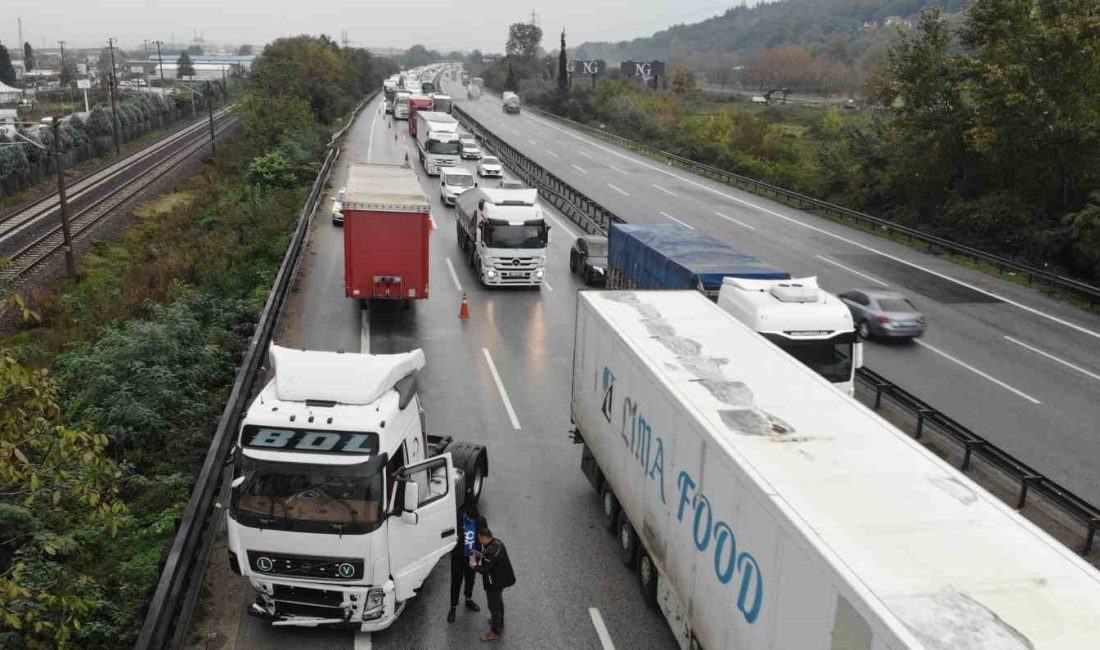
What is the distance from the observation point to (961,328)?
26.0 m

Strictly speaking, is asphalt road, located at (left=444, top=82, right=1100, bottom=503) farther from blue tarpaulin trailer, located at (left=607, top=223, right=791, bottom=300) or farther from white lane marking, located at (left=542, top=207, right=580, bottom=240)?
blue tarpaulin trailer, located at (left=607, top=223, right=791, bottom=300)

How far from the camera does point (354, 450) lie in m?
9.89

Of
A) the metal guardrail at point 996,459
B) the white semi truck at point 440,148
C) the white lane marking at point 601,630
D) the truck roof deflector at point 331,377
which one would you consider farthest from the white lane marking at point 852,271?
the white semi truck at point 440,148

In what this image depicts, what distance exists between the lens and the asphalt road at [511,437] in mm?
10917

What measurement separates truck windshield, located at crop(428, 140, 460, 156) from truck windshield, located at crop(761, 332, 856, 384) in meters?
41.2

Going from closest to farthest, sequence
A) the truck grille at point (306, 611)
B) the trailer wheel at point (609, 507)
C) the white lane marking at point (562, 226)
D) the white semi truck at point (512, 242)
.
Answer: the truck grille at point (306, 611)
the trailer wheel at point (609, 507)
the white semi truck at point (512, 242)
the white lane marking at point (562, 226)

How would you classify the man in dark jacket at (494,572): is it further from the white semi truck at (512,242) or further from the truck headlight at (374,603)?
the white semi truck at (512,242)

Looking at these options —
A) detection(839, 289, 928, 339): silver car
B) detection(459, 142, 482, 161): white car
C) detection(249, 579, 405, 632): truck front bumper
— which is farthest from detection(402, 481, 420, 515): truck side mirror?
detection(459, 142, 482, 161): white car

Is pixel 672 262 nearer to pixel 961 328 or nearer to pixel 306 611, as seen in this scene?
pixel 961 328

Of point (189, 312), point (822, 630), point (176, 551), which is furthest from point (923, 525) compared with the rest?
point (189, 312)

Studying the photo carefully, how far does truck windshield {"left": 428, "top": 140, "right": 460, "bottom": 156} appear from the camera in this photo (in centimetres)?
5388

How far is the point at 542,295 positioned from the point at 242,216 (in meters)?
16.1

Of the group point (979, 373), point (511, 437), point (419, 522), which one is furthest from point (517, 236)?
point (419, 522)

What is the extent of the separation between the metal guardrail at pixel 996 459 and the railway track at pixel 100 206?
18.6 m
